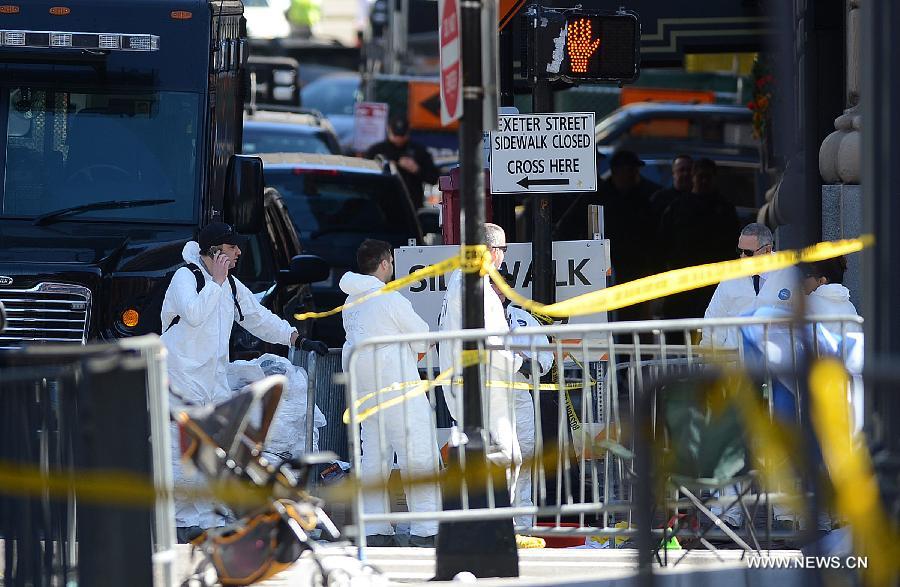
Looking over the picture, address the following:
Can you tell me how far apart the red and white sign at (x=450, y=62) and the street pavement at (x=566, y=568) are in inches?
78.4

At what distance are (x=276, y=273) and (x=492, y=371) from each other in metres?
3.90

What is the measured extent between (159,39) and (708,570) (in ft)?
18.6

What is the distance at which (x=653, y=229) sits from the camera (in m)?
15.3

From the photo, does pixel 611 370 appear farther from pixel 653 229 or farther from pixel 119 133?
pixel 653 229

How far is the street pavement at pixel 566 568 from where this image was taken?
635 cm

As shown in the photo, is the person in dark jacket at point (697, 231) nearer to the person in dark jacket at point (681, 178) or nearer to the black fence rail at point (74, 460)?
the person in dark jacket at point (681, 178)

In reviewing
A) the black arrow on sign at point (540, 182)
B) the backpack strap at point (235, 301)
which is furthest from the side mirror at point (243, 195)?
the black arrow on sign at point (540, 182)

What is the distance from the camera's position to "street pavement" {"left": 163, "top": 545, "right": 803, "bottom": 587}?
20.8ft

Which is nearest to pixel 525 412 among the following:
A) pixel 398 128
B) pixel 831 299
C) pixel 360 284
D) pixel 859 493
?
pixel 360 284

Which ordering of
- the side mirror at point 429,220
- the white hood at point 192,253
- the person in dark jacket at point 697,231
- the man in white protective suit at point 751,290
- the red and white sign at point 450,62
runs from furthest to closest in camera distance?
the side mirror at point 429,220 → the person in dark jacket at point 697,231 → the white hood at point 192,253 → the man in white protective suit at point 751,290 → the red and white sign at point 450,62

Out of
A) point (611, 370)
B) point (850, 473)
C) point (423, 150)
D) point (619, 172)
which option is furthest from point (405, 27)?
point (850, 473)

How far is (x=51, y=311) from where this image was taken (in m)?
9.84
